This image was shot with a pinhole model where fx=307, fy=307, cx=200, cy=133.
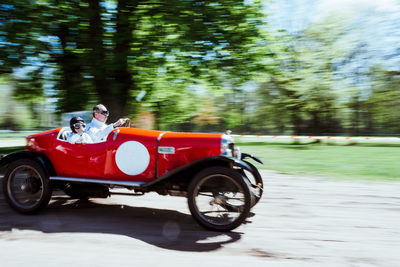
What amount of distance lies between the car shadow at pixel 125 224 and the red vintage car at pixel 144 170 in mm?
190

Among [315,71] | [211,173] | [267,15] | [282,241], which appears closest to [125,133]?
[211,173]

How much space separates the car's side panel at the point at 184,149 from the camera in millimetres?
3844

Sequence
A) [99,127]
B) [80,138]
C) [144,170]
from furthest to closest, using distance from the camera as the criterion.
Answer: [99,127] < [80,138] < [144,170]

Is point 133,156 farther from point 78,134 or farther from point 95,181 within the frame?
point 78,134

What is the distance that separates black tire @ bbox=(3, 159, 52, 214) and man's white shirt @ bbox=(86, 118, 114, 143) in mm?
847

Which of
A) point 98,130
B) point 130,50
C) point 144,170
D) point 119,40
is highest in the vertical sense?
point 119,40

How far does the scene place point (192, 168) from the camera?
374cm

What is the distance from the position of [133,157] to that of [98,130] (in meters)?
0.66

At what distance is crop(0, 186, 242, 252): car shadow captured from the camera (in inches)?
133

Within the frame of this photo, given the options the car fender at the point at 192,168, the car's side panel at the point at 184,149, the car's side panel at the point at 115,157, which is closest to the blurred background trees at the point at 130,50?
the car's side panel at the point at 115,157

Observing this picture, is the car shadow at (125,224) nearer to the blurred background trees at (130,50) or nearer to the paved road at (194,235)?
the paved road at (194,235)

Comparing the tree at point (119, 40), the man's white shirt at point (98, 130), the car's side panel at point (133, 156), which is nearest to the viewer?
the car's side panel at point (133, 156)

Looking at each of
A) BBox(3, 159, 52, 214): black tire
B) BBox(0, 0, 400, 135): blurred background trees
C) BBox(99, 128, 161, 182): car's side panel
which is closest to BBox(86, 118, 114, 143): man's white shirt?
BBox(99, 128, 161, 182): car's side panel

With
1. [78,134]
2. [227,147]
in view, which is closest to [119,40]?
[78,134]
